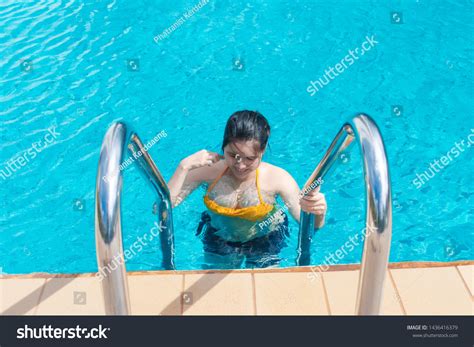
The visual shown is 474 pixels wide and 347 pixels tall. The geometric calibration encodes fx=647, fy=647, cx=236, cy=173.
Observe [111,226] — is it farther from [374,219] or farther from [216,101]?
[216,101]

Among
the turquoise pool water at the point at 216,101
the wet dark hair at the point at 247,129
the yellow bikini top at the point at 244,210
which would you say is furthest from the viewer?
the turquoise pool water at the point at 216,101

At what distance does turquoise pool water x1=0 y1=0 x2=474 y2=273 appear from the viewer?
550 centimetres

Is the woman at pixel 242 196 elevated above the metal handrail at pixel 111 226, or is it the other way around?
the woman at pixel 242 196

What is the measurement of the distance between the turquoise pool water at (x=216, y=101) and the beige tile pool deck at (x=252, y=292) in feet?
3.77

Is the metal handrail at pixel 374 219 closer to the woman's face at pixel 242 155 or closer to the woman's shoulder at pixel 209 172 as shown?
the woman's face at pixel 242 155

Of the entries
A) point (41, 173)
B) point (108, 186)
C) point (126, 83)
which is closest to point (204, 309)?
point (108, 186)

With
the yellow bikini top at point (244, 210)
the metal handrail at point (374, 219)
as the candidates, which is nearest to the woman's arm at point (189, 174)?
the yellow bikini top at point (244, 210)

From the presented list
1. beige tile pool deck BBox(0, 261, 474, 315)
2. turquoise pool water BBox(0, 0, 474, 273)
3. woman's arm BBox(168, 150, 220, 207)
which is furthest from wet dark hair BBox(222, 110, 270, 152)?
turquoise pool water BBox(0, 0, 474, 273)

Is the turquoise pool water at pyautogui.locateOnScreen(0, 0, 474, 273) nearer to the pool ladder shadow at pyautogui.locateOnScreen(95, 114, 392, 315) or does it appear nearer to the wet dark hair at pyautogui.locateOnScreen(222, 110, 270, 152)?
the wet dark hair at pyautogui.locateOnScreen(222, 110, 270, 152)

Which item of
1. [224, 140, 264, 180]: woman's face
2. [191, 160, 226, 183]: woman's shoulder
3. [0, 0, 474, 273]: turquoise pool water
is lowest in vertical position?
[224, 140, 264, 180]: woman's face

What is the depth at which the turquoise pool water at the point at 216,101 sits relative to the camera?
5500 mm

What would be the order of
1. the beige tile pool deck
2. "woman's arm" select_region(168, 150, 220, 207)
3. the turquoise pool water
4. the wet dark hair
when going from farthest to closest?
the turquoise pool water → "woman's arm" select_region(168, 150, 220, 207) → the wet dark hair → the beige tile pool deck

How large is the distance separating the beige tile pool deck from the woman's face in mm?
661
